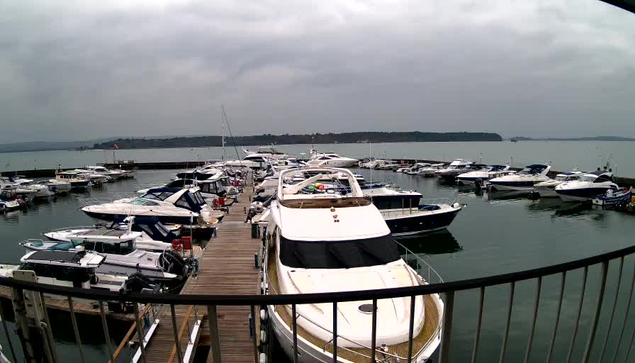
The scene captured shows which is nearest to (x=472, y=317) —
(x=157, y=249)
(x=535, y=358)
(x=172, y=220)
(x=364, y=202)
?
(x=535, y=358)

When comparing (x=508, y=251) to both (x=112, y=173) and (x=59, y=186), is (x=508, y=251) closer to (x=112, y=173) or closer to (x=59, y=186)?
(x=59, y=186)

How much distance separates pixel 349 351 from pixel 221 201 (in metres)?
22.6

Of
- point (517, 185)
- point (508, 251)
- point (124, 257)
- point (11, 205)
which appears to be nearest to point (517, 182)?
point (517, 185)

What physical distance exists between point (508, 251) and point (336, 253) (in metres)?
14.7

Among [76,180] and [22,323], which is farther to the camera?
[76,180]

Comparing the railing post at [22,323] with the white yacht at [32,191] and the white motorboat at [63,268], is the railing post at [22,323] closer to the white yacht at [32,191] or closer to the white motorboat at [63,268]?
the white motorboat at [63,268]

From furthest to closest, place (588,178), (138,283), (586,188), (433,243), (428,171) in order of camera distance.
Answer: (428,171) < (588,178) < (586,188) < (433,243) < (138,283)

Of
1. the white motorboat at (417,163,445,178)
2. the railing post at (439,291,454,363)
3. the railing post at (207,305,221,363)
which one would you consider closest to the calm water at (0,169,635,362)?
the railing post at (439,291,454,363)

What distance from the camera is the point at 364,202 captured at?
1000cm

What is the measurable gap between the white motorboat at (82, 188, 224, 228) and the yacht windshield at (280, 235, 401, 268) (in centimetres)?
1372

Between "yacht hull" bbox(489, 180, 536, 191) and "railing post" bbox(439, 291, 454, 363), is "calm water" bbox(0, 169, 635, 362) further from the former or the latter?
"railing post" bbox(439, 291, 454, 363)

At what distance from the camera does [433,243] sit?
20.2m

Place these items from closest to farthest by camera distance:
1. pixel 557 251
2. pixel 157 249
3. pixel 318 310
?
pixel 318 310, pixel 157 249, pixel 557 251

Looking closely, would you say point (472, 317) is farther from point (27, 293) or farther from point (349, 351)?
point (27, 293)
